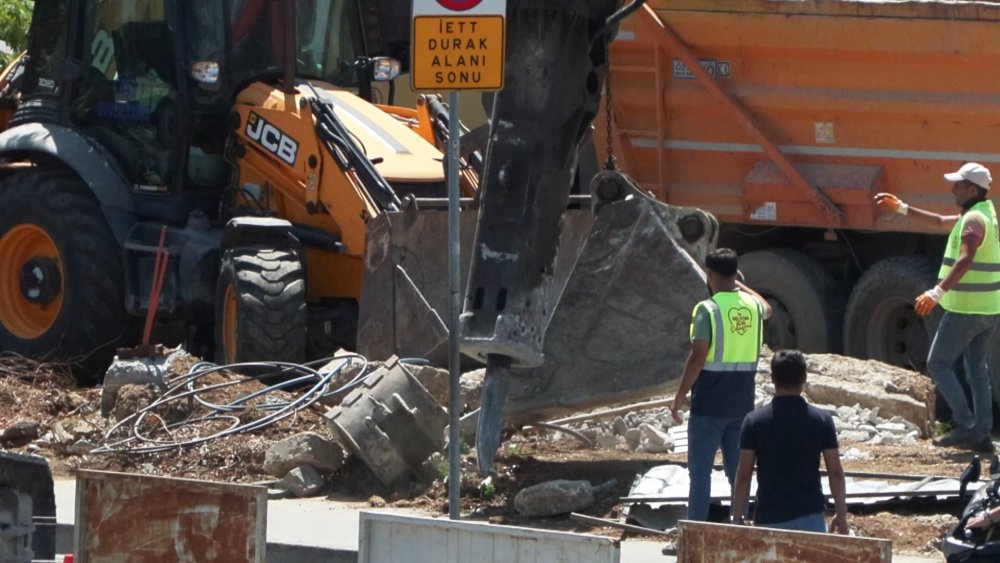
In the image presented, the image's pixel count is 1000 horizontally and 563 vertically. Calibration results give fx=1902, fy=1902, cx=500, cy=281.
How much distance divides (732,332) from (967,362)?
291cm

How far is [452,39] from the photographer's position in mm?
7371

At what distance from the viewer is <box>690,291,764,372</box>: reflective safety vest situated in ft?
25.6

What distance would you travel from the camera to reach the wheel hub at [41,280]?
41.7 feet

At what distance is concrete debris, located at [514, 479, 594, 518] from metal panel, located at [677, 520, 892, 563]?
3208 mm

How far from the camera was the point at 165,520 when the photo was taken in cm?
637

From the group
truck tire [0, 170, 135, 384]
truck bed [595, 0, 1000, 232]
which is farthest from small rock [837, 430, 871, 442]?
truck tire [0, 170, 135, 384]

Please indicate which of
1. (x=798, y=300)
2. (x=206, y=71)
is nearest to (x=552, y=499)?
(x=206, y=71)

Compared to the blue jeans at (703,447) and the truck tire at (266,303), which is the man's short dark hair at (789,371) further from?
the truck tire at (266,303)

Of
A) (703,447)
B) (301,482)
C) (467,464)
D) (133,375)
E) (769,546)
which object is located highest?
(133,375)

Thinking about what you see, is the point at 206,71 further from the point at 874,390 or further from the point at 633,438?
the point at 874,390

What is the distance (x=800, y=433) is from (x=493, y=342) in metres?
2.71

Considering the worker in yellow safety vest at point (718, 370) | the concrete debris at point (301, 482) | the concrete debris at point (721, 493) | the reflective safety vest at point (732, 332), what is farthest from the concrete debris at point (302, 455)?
the reflective safety vest at point (732, 332)

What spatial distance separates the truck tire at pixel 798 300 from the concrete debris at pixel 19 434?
213 inches

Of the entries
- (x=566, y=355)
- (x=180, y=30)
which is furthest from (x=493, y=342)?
(x=180, y=30)
